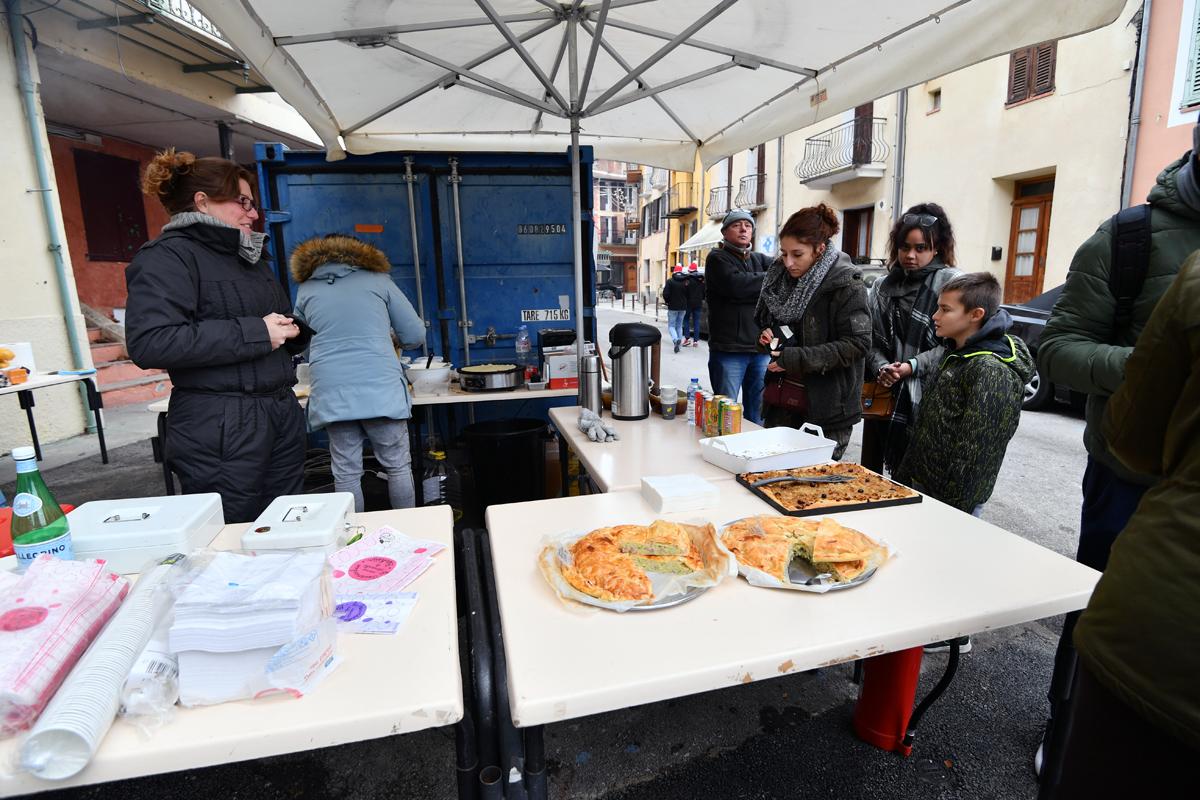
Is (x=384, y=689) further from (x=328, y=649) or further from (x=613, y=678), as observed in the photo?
(x=613, y=678)

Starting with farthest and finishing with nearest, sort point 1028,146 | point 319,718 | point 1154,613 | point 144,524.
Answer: point 1028,146 → point 144,524 → point 319,718 → point 1154,613

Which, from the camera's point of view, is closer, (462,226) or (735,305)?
(735,305)

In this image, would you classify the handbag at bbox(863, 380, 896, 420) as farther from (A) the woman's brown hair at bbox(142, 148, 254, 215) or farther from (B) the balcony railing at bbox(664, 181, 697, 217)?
(B) the balcony railing at bbox(664, 181, 697, 217)

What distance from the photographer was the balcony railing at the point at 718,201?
21953 millimetres

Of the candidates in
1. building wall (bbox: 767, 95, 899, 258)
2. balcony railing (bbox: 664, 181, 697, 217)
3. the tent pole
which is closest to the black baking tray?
the tent pole

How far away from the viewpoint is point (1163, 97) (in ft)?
25.8

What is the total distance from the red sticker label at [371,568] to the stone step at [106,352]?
8734mm

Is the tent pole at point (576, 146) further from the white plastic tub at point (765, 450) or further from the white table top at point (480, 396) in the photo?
the white plastic tub at point (765, 450)

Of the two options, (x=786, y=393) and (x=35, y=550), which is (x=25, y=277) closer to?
(x=35, y=550)

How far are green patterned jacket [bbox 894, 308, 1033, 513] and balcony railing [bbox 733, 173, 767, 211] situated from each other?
1695 centimetres

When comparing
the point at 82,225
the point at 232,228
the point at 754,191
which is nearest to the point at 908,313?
the point at 232,228

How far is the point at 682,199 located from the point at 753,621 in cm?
2889

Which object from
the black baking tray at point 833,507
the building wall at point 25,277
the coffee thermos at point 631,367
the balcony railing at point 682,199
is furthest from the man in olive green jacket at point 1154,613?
the balcony railing at point 682,199

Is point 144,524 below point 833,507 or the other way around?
the other way around
